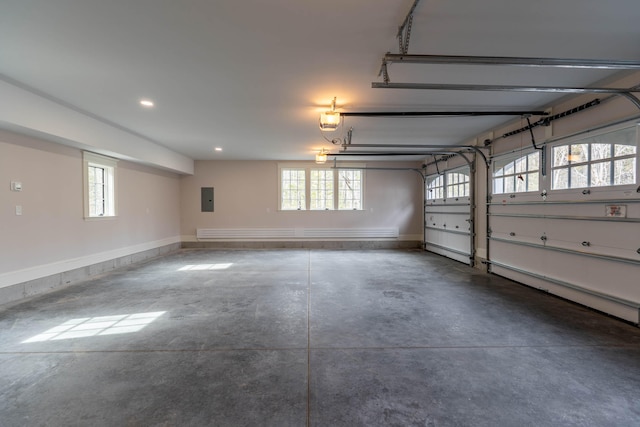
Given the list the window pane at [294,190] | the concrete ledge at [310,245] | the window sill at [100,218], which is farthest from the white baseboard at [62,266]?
the window pane at [294,190]

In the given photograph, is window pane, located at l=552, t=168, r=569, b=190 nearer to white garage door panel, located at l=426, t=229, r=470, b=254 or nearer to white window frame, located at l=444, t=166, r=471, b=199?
white window frame, located at l=444, t=166, r=471, b=199

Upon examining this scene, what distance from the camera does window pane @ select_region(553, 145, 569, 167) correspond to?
13.2ft

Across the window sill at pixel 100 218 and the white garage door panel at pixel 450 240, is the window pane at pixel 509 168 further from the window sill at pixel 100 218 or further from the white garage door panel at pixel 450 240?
the window sill at pixel 100 218

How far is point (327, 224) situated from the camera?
905cm

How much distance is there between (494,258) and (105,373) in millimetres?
5970

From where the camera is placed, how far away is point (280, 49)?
107 inches

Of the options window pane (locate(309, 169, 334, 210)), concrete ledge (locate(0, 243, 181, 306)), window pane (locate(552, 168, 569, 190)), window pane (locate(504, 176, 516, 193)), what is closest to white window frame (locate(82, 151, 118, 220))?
concrete ledge (locate(0, 243, 181, 306))

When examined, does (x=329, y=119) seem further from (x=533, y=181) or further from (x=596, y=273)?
(x=596, y=273)

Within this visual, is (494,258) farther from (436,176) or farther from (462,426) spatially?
(462,426)

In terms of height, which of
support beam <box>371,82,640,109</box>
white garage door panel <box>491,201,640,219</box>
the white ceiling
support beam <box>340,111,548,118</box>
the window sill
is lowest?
the window sill

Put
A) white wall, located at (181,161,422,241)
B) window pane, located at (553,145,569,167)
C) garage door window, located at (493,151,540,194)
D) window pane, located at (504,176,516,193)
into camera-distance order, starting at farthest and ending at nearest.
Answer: white wall, located at (181,161,422,241), window pane, located at (504,176,516,193), garage door window, located at (493,151,540,194), window pane, located at (553,145,569,167)

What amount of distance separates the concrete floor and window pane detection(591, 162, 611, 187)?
159cm

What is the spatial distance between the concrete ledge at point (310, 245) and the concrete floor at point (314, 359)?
4.48 meters

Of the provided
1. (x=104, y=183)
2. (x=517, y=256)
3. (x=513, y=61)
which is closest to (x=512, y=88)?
(x=513, y=61)
